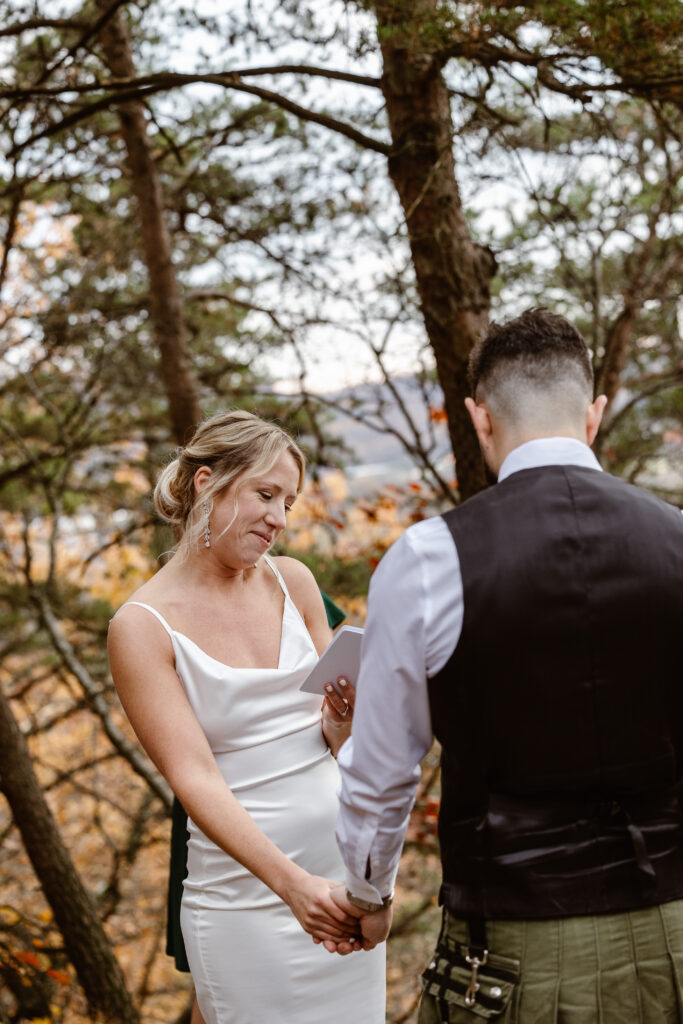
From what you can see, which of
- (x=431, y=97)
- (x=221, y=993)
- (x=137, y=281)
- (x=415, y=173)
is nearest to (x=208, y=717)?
(x=221, y=993)

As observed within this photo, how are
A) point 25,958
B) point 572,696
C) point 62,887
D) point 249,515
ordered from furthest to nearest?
point 62,887 < point 25,958 < point 249,515 < point 572,696

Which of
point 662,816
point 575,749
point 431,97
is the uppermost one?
point 431,97

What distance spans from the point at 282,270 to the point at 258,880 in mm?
5860

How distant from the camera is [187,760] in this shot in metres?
2.34

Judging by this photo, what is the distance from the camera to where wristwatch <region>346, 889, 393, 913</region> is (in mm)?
2020

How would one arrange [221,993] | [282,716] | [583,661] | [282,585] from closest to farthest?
[583,661]
[221,993]
[282,716]
[282,585]

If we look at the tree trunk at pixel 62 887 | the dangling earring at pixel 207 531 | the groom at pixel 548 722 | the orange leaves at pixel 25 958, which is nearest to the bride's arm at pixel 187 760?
the dangling earring at pixel 207 531

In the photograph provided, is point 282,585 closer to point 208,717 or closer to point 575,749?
point 208,717

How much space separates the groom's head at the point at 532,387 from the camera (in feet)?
5.78

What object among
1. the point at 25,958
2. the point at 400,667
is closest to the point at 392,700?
the point at 400,667

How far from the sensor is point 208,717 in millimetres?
2449

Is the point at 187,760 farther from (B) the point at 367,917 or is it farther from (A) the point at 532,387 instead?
(A) the point at 532,387

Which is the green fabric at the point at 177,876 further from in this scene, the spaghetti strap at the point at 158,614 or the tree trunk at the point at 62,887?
the tree trunk at the point at 62,887

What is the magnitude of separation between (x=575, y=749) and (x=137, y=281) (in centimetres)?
771
